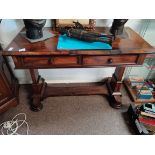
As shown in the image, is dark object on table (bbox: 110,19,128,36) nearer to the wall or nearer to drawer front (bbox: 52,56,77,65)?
the wall

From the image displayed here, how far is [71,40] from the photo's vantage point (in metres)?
1.02

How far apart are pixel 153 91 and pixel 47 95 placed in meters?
1.21

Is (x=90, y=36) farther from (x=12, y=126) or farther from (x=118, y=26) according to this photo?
(x=12, y=126)

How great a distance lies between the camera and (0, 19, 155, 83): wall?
50.9 inches

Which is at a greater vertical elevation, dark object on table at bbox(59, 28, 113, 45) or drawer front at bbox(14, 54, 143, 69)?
dark object on table at bbox(59, 28, 113, 45)

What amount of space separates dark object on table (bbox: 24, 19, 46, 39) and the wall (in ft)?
0.97

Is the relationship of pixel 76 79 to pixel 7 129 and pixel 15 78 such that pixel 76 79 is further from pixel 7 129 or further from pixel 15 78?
pixel 7 129

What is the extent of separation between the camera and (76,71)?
1.66 meters

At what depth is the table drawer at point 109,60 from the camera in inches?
38.8

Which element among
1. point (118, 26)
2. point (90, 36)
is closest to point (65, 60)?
point (90, 36)

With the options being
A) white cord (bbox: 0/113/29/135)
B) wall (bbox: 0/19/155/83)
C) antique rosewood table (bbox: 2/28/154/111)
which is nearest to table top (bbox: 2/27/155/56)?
antique rosewood table (bbox: 2/28/154/111)
